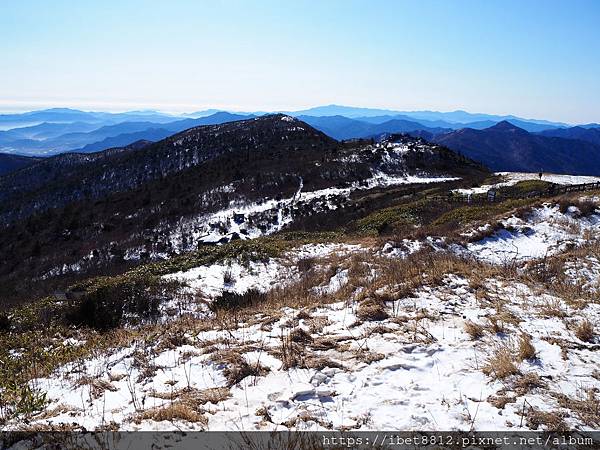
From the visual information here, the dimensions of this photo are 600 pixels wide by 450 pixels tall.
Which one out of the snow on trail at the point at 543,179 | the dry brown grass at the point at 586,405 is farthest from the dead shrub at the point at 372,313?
the snow on trail at the point at 543,179

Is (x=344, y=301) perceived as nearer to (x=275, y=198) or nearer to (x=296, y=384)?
(x=296, y=384)

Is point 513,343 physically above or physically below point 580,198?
below

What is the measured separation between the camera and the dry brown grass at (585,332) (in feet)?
17.5

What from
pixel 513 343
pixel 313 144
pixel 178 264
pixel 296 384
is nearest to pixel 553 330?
pixel 513 343

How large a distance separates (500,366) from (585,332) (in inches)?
79.6

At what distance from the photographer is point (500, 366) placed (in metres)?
4.54

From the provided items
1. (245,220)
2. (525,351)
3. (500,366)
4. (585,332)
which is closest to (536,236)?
(585,332)

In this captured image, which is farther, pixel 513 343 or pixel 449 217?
pixel 449 217

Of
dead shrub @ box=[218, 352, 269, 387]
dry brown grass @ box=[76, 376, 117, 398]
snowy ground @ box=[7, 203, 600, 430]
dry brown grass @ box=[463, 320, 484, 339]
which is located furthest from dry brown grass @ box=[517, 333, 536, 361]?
dry brown grass @ box=[76, 376, 117, 398]

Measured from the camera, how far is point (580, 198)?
17.8m

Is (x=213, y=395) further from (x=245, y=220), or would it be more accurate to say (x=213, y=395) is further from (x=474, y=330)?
(x=245, y=220)

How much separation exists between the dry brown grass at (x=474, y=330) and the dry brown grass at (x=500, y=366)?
24.7 inches

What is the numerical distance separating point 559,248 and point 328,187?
37.1m

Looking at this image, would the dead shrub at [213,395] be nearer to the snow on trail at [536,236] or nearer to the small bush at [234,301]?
the small bush at [234,301]
